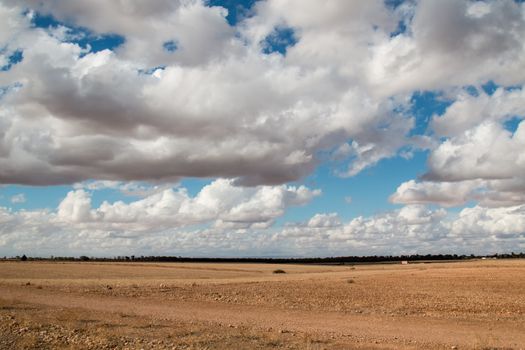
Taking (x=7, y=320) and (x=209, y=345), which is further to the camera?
(x=7, y=320)

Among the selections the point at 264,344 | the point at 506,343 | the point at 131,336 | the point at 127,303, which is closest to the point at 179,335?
the point at 131,336

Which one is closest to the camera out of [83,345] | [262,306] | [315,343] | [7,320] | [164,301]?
[83,345]

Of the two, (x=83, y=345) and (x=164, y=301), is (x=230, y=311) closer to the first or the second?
(x=164, y=301)

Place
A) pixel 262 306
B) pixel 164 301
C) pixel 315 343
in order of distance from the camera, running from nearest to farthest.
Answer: pixel 315 343 → pixel 262 306 → pixel 164 301

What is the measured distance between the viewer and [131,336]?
1903 centimetres

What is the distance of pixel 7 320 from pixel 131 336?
798cm

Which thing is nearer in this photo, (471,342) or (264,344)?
(264,344)

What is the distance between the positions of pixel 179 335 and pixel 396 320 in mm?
12184

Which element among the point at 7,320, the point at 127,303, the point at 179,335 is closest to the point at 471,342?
the point at 179,335

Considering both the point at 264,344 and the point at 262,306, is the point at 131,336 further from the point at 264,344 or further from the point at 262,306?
the point at 262,306

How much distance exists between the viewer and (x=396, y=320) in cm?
2586

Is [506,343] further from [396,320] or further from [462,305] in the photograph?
[462,305]

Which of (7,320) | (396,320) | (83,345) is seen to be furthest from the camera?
(396,320)

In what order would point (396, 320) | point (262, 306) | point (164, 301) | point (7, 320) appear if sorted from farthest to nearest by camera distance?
point (164, 301) < point (262, 306) < point (396, 320) < point (7, 320)
